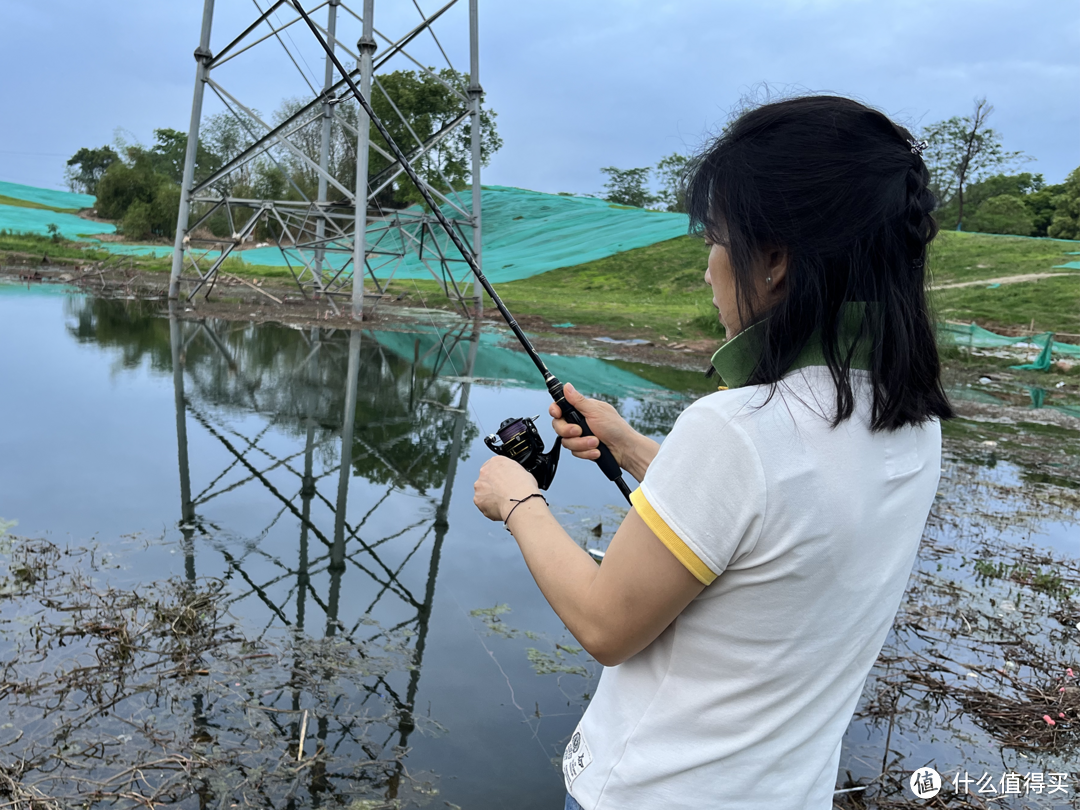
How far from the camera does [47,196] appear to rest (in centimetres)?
3656

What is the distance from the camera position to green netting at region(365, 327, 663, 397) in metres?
9.25

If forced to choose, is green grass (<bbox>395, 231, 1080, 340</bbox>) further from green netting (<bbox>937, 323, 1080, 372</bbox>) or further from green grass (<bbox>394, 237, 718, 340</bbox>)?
green netting (<bbox>937, 323, 1080, 372</bbox>)

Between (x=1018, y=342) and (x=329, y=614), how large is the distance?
15.4 metres

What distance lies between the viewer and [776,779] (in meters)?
1.08

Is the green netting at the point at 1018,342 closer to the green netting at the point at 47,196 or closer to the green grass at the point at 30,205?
the green grass at the point at 30,205

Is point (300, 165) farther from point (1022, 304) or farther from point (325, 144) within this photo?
point (1022, 304)

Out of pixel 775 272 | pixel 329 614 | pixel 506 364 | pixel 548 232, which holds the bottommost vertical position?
pixel 329 614

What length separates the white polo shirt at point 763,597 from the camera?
3.05 feet

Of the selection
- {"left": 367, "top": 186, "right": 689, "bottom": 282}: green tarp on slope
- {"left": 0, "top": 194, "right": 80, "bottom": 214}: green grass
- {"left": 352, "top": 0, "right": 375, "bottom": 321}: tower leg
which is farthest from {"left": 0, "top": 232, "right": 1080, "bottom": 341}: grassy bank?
{"left": 0, "top": 194, "right": 80, "bottom": 214}: green grass

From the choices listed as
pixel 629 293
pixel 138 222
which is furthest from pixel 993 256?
pixel 138 222

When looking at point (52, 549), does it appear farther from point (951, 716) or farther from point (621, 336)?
point (621, 336)

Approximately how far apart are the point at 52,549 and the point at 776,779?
3.54m

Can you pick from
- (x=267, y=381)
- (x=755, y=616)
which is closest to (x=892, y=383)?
(x=755, y=616)

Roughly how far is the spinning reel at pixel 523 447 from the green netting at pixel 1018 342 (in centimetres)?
1308
